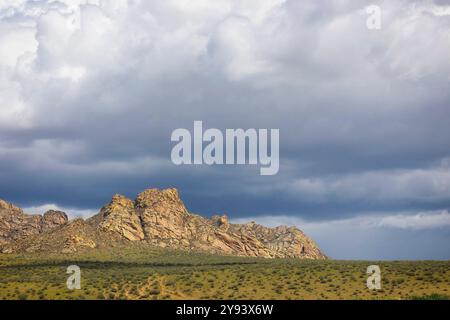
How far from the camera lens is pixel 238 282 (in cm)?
9775

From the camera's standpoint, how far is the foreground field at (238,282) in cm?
8912

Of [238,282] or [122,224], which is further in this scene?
[122,224]

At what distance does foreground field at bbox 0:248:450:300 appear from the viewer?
89125mm

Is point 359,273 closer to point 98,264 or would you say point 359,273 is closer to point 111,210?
point 98,264
